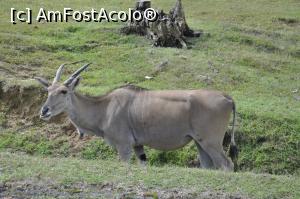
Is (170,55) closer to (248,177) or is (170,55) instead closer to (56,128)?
(56,128)

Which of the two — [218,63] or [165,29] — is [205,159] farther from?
[165,29]

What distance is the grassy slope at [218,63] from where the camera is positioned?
12289 millimetres

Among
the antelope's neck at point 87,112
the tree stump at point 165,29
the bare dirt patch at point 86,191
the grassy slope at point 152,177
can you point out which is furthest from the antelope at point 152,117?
the tree stump at point 165,29

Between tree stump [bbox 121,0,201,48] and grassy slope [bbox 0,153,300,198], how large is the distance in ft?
30.9

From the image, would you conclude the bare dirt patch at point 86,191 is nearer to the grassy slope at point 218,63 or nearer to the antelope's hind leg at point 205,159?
the antelope's hind leg at point 205,159

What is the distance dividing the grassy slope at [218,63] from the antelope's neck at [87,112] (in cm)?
160

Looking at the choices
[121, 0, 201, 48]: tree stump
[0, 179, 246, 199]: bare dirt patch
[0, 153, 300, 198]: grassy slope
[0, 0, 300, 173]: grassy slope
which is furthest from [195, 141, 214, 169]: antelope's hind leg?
[121, 0, 201, 48]: tree stump

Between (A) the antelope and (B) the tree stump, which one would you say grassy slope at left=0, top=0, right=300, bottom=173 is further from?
(A) the antelope

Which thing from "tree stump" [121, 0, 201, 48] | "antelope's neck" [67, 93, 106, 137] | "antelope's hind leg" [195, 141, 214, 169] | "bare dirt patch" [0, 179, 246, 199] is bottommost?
"antelope's hind leg" [195, 141, 214, 169]

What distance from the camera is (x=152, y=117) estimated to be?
1077 cm

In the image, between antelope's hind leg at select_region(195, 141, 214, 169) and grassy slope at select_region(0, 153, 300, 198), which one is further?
antelope's hind leg at select_region(195, 141, 214, 169)

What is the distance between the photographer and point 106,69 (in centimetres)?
1627

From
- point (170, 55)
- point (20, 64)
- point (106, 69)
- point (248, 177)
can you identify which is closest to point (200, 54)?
point (170, 55)

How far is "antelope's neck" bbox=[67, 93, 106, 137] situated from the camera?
36.7ft
